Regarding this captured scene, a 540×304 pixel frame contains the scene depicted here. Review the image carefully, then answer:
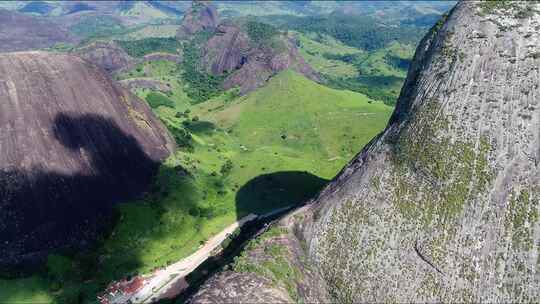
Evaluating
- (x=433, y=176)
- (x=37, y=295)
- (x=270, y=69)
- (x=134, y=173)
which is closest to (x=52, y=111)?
(x=134, y=173)

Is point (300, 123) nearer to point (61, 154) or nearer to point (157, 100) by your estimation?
point (157, 100)

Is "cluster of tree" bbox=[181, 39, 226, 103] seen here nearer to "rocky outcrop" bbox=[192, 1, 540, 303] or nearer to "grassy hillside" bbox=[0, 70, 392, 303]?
"grassy hillside" bbox=[0, 70, 392, 303]

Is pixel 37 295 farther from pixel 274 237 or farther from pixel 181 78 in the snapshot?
pixel 181 78

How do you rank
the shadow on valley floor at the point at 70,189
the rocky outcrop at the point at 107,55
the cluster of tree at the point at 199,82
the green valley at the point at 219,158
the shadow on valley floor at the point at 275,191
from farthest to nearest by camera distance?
the rocky outcrop at the point at 107,55 → the cluster of tree at the point at 199,82 → the shadow on valley floor at the point at 275,191 → the shadow on valley floor at the point at 70,189 → the green valley at the point at 219,158

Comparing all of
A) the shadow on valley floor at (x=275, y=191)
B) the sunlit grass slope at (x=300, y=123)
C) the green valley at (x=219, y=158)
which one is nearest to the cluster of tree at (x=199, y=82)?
the green valley at (x=219, y=158)

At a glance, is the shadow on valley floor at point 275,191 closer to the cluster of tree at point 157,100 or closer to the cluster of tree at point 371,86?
the cluster of tree at point 157,100
